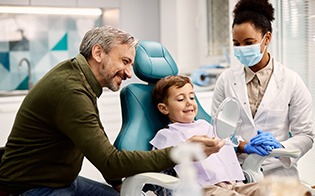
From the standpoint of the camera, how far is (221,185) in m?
1.88

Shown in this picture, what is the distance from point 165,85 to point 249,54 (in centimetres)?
46

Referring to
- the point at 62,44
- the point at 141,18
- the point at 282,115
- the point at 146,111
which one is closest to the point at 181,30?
the point at 141,18

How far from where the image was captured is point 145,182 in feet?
5.21

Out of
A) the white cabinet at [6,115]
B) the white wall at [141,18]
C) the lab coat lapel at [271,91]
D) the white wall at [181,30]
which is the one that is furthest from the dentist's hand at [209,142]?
the white wall at [141,18]

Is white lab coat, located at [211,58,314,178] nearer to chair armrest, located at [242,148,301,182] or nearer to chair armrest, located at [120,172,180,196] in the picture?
chair armrest, located at [242,148,301,182]

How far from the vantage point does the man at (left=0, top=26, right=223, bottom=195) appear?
5.13ft

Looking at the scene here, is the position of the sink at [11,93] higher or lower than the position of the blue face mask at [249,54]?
lower

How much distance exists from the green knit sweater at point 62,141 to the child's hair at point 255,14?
870mm

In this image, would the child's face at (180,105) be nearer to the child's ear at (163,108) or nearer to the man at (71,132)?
the child's ear at (163,108)

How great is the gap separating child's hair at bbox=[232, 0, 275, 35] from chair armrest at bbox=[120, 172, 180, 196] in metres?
1.00

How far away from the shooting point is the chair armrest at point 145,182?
1472 mm

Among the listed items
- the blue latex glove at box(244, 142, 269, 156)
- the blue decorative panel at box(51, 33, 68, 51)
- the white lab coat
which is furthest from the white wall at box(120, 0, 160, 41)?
the blue latex glove at box(244, 142, 269, 156)

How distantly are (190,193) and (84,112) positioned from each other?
2.49 feet

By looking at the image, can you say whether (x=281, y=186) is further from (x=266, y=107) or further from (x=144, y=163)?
(x=266, y=107)
